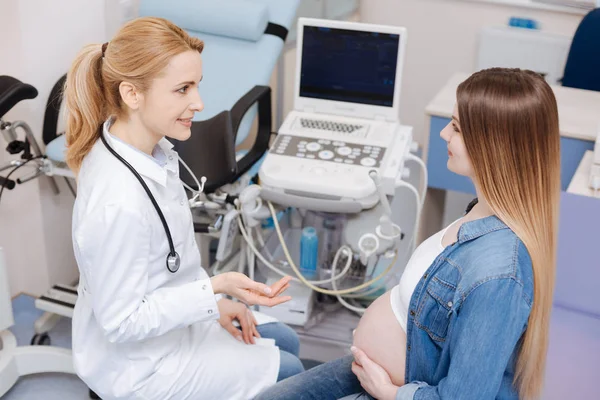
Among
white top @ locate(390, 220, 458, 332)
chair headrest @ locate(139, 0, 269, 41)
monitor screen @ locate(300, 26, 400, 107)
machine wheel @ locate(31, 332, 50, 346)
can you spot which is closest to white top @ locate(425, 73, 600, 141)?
monitor screen @ locate(300, 26, 400, 107)

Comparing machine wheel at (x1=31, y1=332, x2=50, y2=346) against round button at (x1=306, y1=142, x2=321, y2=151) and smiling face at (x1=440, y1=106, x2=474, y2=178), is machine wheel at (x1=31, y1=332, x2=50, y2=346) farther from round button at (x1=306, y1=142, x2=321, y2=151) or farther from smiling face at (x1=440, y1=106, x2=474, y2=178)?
smiling face at (x1=440, y1=106, x2=474, y2=178)

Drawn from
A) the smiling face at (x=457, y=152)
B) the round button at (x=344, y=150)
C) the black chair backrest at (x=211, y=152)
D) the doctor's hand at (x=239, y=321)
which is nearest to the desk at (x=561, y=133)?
the round button at (x=344, y=150)

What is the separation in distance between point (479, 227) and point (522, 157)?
0.14m

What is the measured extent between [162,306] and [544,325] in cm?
69

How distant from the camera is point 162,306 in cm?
138

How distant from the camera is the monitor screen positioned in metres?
2.19

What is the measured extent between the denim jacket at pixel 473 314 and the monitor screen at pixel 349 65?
40.3 inches

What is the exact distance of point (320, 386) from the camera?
1.56 meters

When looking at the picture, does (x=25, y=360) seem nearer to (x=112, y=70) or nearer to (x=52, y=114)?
(x=52, y=114)

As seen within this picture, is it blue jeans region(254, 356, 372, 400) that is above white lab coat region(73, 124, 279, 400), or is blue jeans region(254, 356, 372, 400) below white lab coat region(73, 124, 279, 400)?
below

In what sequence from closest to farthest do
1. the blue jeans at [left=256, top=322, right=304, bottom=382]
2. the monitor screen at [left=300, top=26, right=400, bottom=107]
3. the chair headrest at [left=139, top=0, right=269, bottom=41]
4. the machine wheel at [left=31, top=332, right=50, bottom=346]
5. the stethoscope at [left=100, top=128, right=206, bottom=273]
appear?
1. the stethoscope at [left=100, top=128, right=206, bottom=273]
2. the blue jeans at [left=256, top=322, right=304, bottom=382]
3. the monitor screen at [left=300, top=26, right=400, bottom=107]
4. the machine wheel at [left=31, top=332, right=50, bottom=346]
5. the chair headrest at [left=139, top=0, right=269, bottom=41]

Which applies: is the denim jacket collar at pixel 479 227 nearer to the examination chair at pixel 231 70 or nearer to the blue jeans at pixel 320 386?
the blue jeans at pixel 320 386

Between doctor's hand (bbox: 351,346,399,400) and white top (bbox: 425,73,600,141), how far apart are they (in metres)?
1.28

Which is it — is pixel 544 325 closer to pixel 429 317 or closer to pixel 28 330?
pixel 429 317
